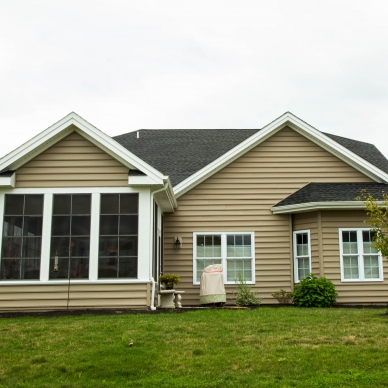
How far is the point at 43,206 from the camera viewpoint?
13953 millimetres

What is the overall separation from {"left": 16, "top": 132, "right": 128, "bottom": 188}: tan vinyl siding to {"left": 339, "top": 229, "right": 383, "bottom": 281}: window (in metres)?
6.83

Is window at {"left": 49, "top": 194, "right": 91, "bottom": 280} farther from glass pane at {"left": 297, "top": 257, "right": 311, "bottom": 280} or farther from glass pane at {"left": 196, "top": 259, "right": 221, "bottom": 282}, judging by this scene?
glass pane at {"left": 297, "top": 257, "right": 311, "bottom": 280}

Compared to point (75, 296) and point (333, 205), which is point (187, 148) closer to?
point (333, 205)

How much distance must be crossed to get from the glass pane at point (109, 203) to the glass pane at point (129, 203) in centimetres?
12

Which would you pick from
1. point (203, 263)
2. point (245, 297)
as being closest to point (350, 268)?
point (245, 297)

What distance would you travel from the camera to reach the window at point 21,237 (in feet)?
44.9

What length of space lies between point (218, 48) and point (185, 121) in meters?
34.4

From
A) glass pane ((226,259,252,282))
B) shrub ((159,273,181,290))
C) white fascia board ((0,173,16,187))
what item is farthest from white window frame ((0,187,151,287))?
glass pane ((226,259,252,282))

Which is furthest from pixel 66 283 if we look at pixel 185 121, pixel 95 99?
pixel 185 121

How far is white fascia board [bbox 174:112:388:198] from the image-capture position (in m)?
17.8

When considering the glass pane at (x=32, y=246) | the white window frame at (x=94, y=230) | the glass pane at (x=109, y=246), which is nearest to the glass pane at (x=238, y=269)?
the white window frame at (x=94, y=230)

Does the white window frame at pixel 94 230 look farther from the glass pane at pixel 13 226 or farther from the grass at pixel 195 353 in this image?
the grass at pixel 195 353

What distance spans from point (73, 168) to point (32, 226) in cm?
167

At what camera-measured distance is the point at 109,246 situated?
45.1 ft
